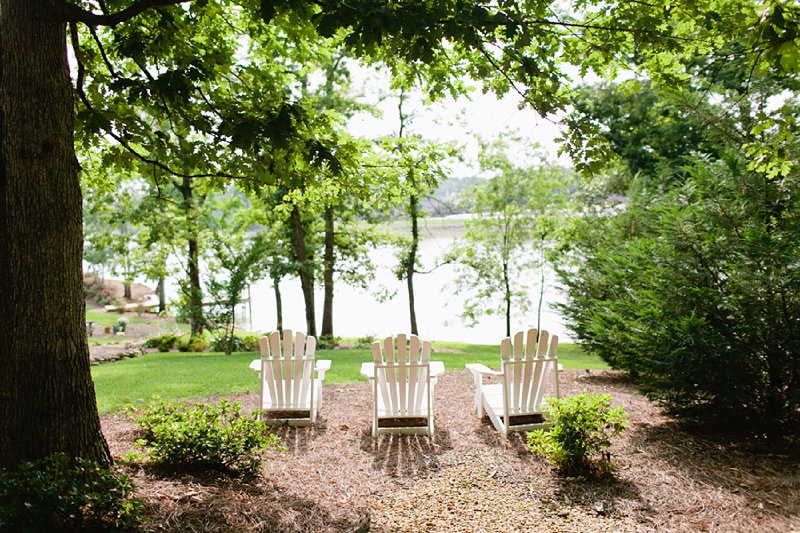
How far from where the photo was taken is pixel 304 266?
704 inches

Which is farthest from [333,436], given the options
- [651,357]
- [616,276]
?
[616,276]

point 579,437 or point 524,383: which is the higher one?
point 524,383

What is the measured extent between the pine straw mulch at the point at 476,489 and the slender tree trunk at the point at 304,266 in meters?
12.6

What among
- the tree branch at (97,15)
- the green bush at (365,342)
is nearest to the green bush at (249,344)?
the green bush at (365,342)

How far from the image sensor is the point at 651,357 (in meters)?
5.35

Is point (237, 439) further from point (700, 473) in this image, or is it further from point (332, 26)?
point (700, 473)

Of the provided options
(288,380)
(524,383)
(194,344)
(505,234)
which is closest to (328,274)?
(194,344)

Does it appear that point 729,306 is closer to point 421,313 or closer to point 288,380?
point 288,380

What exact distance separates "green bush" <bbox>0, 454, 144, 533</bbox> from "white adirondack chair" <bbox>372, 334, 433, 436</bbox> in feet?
9.25

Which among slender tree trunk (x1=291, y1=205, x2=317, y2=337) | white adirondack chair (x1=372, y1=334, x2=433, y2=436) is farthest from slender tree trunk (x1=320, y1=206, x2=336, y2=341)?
white adirondack chair (x1=372, y1=334, x2=433, y2=436)

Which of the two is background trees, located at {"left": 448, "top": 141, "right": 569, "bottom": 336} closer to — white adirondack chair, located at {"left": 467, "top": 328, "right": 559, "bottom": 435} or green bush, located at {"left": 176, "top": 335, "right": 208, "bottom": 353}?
green bush, located at {"left": 176, "top": 335, "right": 208, "bottom": 353}

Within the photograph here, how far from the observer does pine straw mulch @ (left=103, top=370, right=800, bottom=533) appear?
134 inches

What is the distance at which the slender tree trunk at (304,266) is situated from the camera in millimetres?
17903

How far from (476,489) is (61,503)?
2.74 meters
